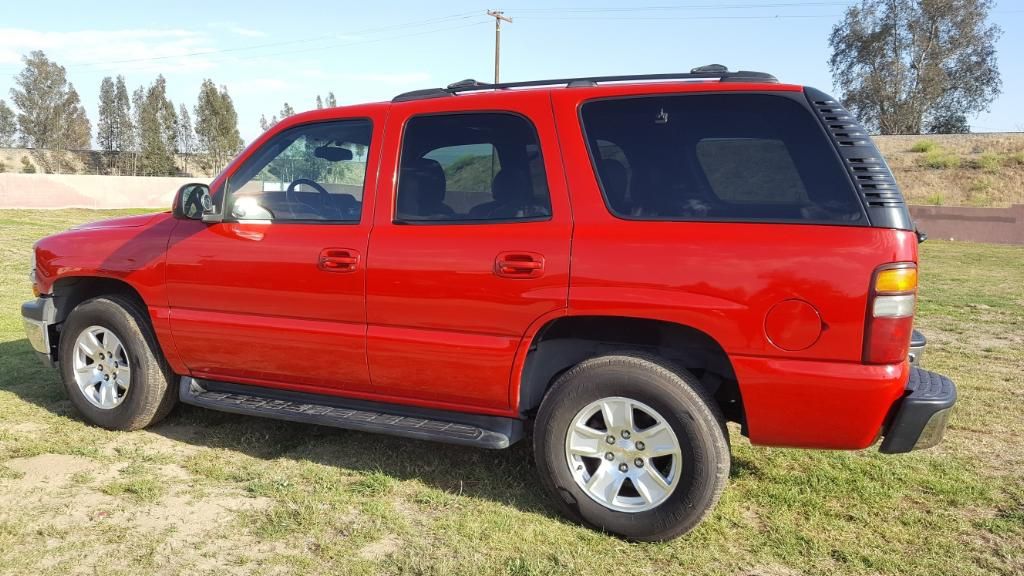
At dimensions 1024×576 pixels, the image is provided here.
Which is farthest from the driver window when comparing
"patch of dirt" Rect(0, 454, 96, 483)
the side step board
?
"patch of dirt" Rect(0, 454, 96, 483)

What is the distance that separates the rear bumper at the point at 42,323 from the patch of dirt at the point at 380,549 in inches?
110

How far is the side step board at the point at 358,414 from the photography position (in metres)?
3.48

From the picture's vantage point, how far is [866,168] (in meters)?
2.90

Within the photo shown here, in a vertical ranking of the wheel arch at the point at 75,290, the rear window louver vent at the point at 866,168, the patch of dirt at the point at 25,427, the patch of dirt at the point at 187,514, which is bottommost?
the patch of dirt at the point at 187,514

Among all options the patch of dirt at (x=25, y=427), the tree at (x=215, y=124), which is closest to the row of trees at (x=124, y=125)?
the tree at (x=215, y=124)

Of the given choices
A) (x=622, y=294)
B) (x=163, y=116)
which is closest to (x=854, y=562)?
(x=622, y=294)

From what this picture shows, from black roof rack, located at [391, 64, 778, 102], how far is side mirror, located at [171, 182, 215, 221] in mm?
1138

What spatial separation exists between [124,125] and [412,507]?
2891 inches

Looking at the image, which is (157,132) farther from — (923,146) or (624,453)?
(624,453)

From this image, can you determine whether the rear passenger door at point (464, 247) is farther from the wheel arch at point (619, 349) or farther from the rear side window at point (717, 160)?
the rear side window at point (717, 160)

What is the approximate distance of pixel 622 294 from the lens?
10.3 ft

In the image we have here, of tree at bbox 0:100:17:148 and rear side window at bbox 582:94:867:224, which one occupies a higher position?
tree at bbox 0:100:17:148

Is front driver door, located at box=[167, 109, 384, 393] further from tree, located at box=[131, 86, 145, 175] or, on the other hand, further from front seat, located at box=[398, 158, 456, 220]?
tree, located at box=[131, 86, 145, 175]

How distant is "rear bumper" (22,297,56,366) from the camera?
461cm
